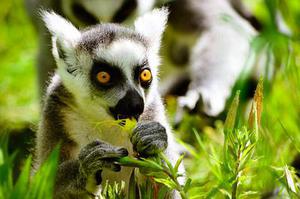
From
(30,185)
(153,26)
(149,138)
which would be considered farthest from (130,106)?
(153,26)

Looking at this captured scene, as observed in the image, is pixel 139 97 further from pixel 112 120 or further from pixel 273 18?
pixel 273 18

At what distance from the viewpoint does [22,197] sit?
2.63 meters

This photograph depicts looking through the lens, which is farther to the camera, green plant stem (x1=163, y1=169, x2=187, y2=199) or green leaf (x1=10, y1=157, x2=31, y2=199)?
green plant stem (x1=163, y1=169, x2=187, y2=199)

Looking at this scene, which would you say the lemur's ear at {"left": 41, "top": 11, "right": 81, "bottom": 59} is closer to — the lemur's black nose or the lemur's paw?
the lemur's black nose

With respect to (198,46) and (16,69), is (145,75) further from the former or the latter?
(16,69)

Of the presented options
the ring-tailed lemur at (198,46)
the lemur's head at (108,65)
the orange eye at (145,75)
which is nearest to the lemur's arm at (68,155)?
the lemur's head at (108,65)

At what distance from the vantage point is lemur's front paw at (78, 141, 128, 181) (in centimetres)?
288

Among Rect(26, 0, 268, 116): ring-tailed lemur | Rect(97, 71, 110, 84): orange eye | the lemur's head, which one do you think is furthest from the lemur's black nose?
Rect(26, 0, 268, 116): ring-tailed lemur

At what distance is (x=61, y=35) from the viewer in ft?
11.7

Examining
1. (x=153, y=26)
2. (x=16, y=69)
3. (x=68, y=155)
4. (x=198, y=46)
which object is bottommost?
(x=16, y=69)

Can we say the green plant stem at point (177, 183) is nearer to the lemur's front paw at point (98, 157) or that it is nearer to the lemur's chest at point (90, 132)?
the lemur's front paw at point (98, 157)

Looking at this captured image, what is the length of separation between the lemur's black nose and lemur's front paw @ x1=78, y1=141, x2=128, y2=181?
20 cm

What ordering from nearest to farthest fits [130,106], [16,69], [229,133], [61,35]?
[229,133], [130,106], [61,35], [16,69]

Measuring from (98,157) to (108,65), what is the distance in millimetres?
513
